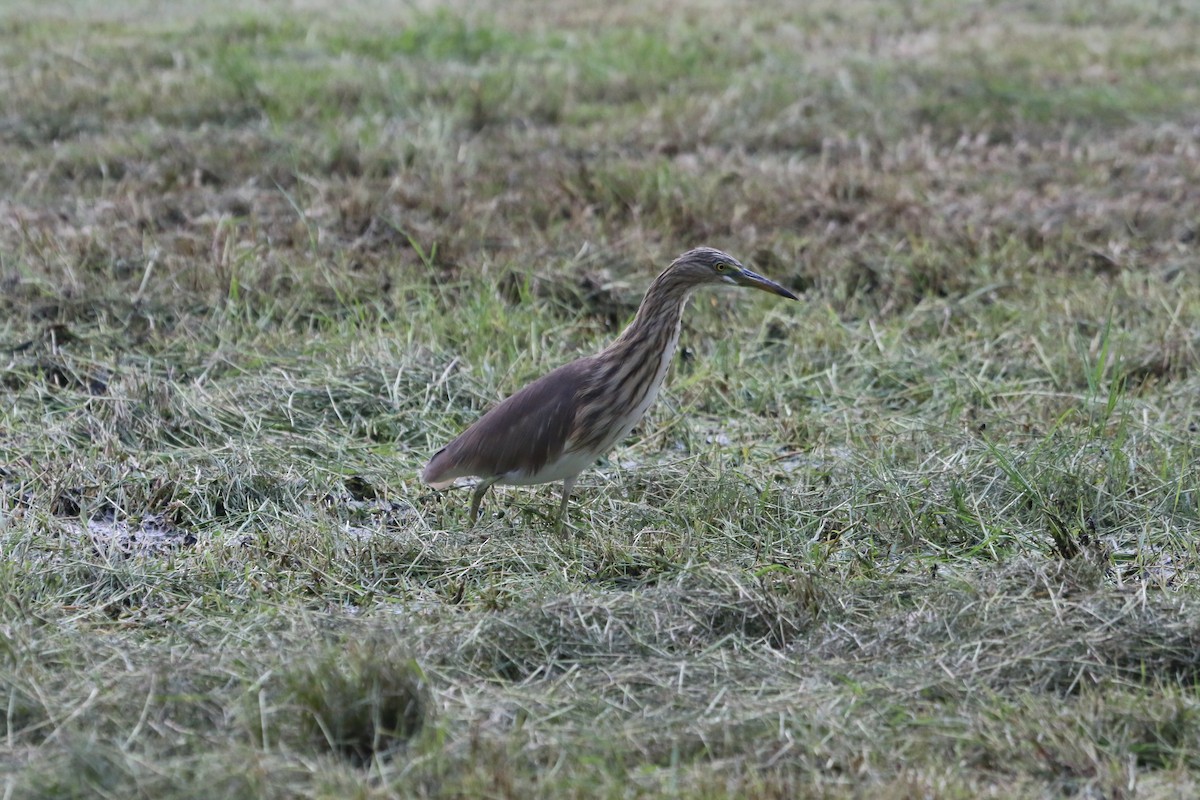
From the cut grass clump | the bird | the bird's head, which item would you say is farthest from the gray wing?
the cut grass clump

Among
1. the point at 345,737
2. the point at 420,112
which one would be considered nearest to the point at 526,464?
the point at 345,737

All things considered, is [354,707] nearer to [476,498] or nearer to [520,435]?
[520,435]

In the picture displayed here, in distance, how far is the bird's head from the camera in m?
5.18

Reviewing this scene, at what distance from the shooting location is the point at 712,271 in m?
5.21

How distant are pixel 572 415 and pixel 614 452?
37.5 inches

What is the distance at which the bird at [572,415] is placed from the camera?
4.85 m

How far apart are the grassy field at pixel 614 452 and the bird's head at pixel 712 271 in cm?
66

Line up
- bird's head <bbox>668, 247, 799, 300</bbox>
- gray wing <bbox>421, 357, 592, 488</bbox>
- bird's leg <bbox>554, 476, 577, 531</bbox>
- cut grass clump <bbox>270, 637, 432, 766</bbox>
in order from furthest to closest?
bird's head <bbox>668, 247, 799, 300</bbox>, bird's leg <bbox>554, 476, 577, 531</bbox>, gray wing <bbox>421, 357, 592, 488</bbox>, cut grass clump <bbox>270, 637, 432, 766</bbox>

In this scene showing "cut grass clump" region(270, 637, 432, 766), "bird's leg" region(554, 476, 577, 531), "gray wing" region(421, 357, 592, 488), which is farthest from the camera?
"bird's leg" region(554, 476, 577, 531)

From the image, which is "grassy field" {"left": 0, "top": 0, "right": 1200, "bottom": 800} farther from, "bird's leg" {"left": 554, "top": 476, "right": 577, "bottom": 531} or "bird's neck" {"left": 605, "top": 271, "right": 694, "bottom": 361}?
"bird's neck" {"left": 605, "top": 271, "right": 694, "bottom": 361}

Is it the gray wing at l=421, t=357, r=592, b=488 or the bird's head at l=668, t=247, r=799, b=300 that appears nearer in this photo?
the gray wing at l=421, t=357, r=592, b=488

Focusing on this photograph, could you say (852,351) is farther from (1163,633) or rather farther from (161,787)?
(161,787)

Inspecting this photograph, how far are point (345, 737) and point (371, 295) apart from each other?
143 inches

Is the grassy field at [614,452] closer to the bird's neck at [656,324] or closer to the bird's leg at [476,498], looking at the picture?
the bird's leg at [476,498]
